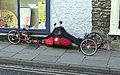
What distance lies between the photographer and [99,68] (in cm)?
773

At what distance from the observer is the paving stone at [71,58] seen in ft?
27.1

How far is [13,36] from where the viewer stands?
10312mm

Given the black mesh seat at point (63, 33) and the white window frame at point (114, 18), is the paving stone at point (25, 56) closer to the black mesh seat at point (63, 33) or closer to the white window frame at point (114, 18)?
the black mesh seat at point (63, 33)

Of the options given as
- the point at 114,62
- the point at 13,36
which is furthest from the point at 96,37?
the point at 13,36

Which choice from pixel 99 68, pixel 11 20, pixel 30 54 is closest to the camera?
pixel 99 68

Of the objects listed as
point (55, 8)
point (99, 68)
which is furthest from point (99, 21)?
point (99, 68)

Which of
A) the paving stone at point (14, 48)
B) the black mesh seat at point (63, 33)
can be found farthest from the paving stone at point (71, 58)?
the paving stone at point (14, 48)

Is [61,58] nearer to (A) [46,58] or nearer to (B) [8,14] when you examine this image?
(A) [46,58]

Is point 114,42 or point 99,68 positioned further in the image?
point 114,42

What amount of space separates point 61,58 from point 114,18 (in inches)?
90.9

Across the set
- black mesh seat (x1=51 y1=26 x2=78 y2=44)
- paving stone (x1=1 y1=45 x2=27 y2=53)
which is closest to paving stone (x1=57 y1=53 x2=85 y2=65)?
black mesh seat (x1=51 y1=26 x2=78 y2=44)

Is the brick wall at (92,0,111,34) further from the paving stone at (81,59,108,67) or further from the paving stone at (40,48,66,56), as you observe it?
the paving stone at (81,59,108,67)

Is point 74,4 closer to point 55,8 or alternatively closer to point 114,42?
point 55,8

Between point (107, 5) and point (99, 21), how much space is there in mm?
595
